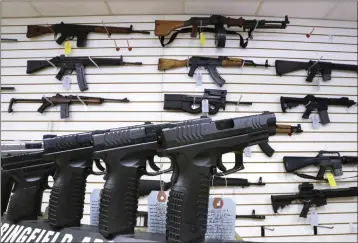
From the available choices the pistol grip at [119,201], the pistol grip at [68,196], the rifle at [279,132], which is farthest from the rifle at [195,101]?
the pistol grip at [119,201]

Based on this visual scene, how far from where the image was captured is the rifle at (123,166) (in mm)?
1346

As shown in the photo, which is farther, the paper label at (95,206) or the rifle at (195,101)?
the rifle at (195,101)

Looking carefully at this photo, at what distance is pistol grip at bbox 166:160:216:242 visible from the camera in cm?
121

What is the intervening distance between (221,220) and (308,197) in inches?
63.8

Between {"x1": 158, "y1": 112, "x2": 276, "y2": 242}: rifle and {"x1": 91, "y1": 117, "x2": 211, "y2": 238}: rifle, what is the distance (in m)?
0.10

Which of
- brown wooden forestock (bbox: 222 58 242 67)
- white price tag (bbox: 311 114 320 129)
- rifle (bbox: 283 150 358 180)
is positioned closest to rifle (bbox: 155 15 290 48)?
brown wooden forestock (bbox: 222 58 242 67)

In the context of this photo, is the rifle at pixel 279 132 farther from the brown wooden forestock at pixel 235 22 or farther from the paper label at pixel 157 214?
the paper label at pixel 157 214

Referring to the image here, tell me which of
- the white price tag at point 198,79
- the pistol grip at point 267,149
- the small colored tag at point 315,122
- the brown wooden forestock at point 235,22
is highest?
the brown wooden forestock at point 235,22

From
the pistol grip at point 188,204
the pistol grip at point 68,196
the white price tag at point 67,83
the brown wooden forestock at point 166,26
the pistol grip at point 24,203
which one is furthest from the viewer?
the white price tag at point 67,83

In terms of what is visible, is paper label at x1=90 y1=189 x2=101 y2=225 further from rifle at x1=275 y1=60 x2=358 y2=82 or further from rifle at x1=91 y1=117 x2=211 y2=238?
rifle at x1=275 y1=60 x2=358 y2=82

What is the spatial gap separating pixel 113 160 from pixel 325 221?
2251mm

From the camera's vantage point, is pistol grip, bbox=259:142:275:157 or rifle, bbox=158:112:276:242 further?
pistol grip, bbox=259:142:275:157

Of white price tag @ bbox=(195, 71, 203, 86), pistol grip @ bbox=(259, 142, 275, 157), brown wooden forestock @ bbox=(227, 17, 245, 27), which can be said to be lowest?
pistol grip @ bbox=(259, 142, 275, 157)

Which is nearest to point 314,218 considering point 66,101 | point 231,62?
point 231,62
